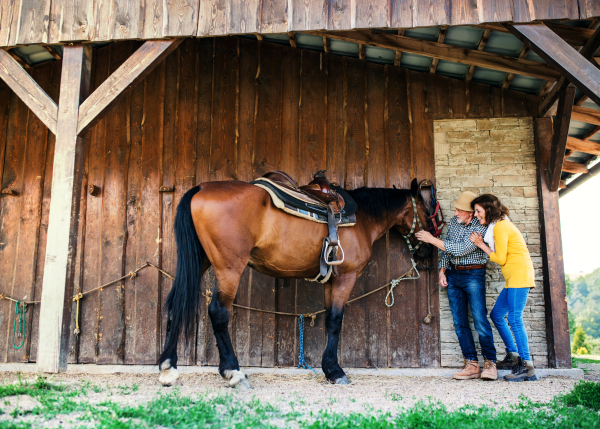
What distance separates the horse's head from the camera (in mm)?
4617

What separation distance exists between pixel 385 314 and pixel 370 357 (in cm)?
46

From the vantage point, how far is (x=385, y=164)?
16.3ft

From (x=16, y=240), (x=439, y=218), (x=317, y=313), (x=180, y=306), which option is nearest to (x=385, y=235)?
(x=439, y=218)

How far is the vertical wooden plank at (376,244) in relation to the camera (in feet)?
15.2

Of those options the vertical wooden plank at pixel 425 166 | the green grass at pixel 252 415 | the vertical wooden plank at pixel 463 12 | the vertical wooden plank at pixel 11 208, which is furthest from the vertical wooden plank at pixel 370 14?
the vertical wooden plank at pixel 11 208

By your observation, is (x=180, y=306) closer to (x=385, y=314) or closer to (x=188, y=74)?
(x=385, y=314)

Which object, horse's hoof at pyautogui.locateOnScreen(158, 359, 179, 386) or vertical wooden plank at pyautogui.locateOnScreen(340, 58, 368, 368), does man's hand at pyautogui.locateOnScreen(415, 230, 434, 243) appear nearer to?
vertical wooden plank at pyautogui.locateOnScreen(340, 58, 368, 368)

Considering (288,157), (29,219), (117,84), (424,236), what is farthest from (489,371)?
(29,219)

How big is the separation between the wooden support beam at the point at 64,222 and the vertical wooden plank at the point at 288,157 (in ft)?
6.68

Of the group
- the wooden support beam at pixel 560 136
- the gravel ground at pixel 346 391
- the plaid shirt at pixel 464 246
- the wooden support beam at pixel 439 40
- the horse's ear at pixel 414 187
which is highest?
the wooden support beam at pixel 439 40

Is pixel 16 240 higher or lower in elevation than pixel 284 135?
lower

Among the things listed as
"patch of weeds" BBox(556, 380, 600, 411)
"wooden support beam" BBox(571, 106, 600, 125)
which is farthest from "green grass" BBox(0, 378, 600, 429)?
"wooden support beam" BBox(571, 106, 600, 125)

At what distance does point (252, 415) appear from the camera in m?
2.51

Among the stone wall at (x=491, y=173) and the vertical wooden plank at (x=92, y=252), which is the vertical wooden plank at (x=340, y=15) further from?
the vertical wooden plank at (x=92, y=252)
